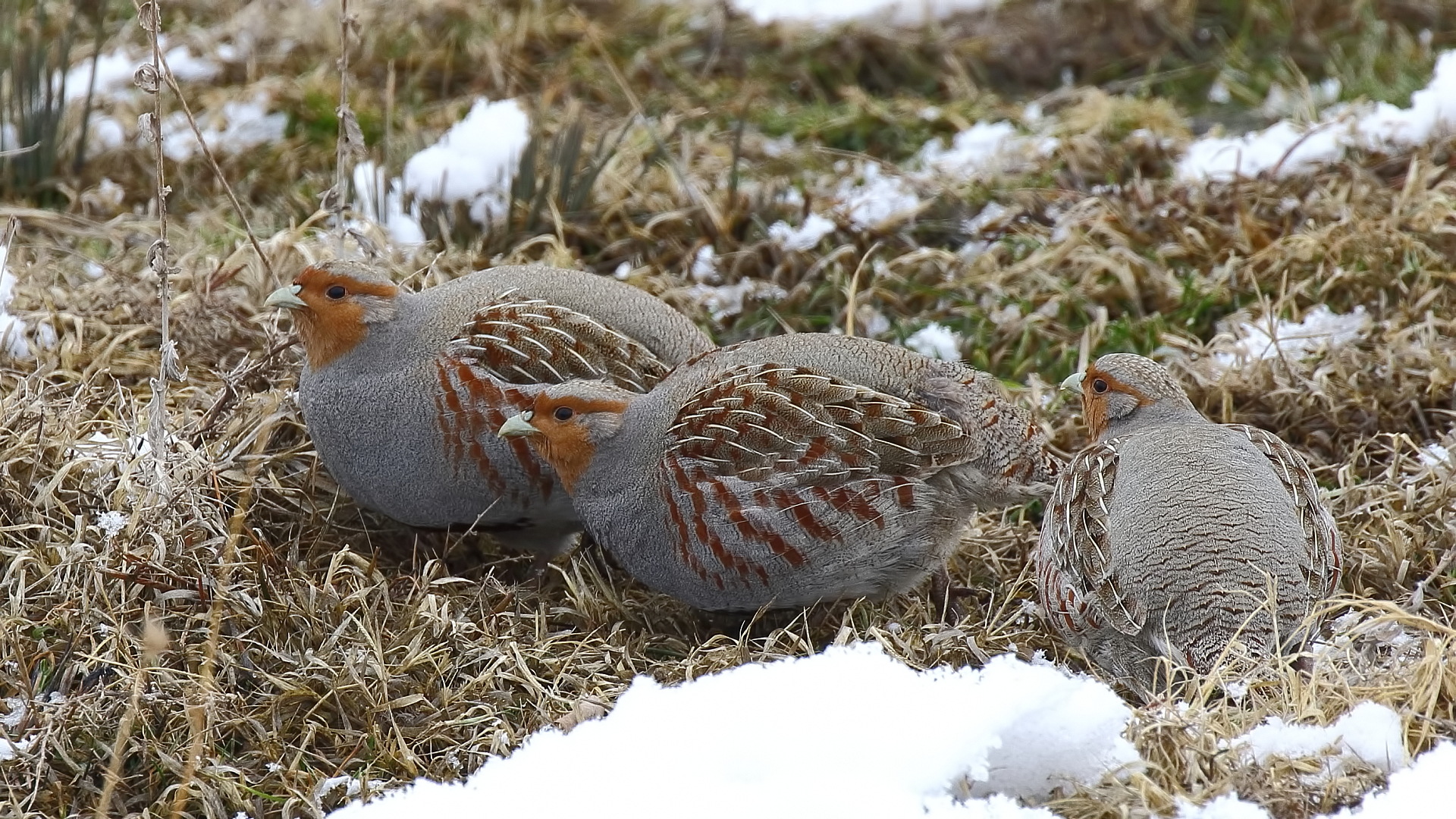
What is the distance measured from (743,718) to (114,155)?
4541 mm

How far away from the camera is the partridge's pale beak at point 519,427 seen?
12.2 ft

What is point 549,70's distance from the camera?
7.24 metres

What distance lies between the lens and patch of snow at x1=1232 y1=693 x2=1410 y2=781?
2.71m

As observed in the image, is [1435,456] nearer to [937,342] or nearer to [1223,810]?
[937,342]

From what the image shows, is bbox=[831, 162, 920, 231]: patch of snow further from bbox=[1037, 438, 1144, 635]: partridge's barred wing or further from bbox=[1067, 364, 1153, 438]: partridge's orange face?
bbox=[1037, 438, 1144, 635]: partridge's barred wing

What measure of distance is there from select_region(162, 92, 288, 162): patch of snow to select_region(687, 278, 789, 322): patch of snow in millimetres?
2263

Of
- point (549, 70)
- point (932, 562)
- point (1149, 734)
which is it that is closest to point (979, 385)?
point (932, 562)

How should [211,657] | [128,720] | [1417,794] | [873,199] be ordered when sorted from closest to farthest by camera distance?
[1417,794]
[128,720]
[211,657]
[873,199]

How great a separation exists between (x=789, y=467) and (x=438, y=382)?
96 cm

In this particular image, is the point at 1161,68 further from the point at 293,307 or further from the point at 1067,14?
the point at 293,307

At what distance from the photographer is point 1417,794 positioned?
100.0 inches

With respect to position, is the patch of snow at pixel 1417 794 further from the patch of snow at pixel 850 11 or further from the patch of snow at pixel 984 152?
the patch of snow at pixel 850 11

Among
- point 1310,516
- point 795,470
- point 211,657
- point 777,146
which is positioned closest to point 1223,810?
point 1310,516

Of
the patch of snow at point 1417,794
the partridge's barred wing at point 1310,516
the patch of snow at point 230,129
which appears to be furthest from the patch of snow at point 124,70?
the patch of snow at point 1417,794
